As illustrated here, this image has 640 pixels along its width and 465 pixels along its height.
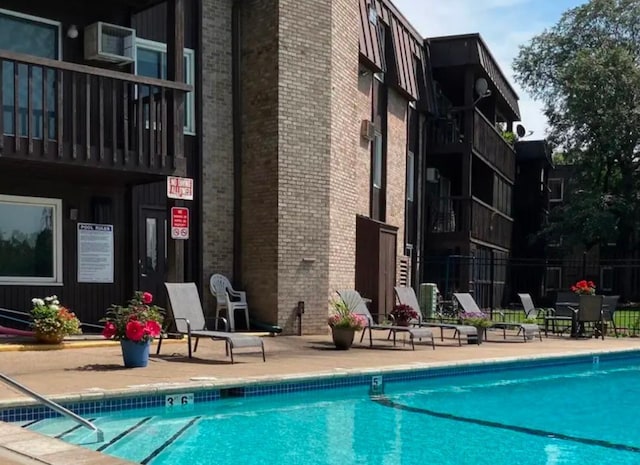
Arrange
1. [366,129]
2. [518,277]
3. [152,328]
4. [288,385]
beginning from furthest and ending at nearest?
[518,277] < [366,129] < [152,328] < [288,385]

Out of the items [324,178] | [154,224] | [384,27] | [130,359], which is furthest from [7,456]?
[384,27]

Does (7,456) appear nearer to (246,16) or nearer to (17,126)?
(17,126)

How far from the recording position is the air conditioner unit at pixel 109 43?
35.7 feet

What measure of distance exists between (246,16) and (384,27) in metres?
5.54

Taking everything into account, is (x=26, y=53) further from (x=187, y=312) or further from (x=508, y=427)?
(x=508, y=427)

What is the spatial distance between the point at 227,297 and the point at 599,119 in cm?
1829

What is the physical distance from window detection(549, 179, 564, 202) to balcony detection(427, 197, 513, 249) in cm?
1279

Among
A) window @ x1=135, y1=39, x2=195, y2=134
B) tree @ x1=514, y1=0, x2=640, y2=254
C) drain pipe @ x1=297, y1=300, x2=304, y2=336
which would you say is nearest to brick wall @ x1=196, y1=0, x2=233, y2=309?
window @ x1=135, y1=39, x2=195, y2=134

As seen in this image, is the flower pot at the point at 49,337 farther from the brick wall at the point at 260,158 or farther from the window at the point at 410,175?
the window at the point at 410,175

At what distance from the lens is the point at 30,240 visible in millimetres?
10750

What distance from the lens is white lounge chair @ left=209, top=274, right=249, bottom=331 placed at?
12.0 m

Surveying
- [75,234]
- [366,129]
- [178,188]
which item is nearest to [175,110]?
[178,188]

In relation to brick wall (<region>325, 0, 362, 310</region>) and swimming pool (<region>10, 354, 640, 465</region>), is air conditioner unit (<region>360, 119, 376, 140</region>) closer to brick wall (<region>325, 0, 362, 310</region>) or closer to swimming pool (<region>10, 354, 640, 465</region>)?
brick wall (<region>325, 0, 362, 310</region>)

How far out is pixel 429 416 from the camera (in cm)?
736
